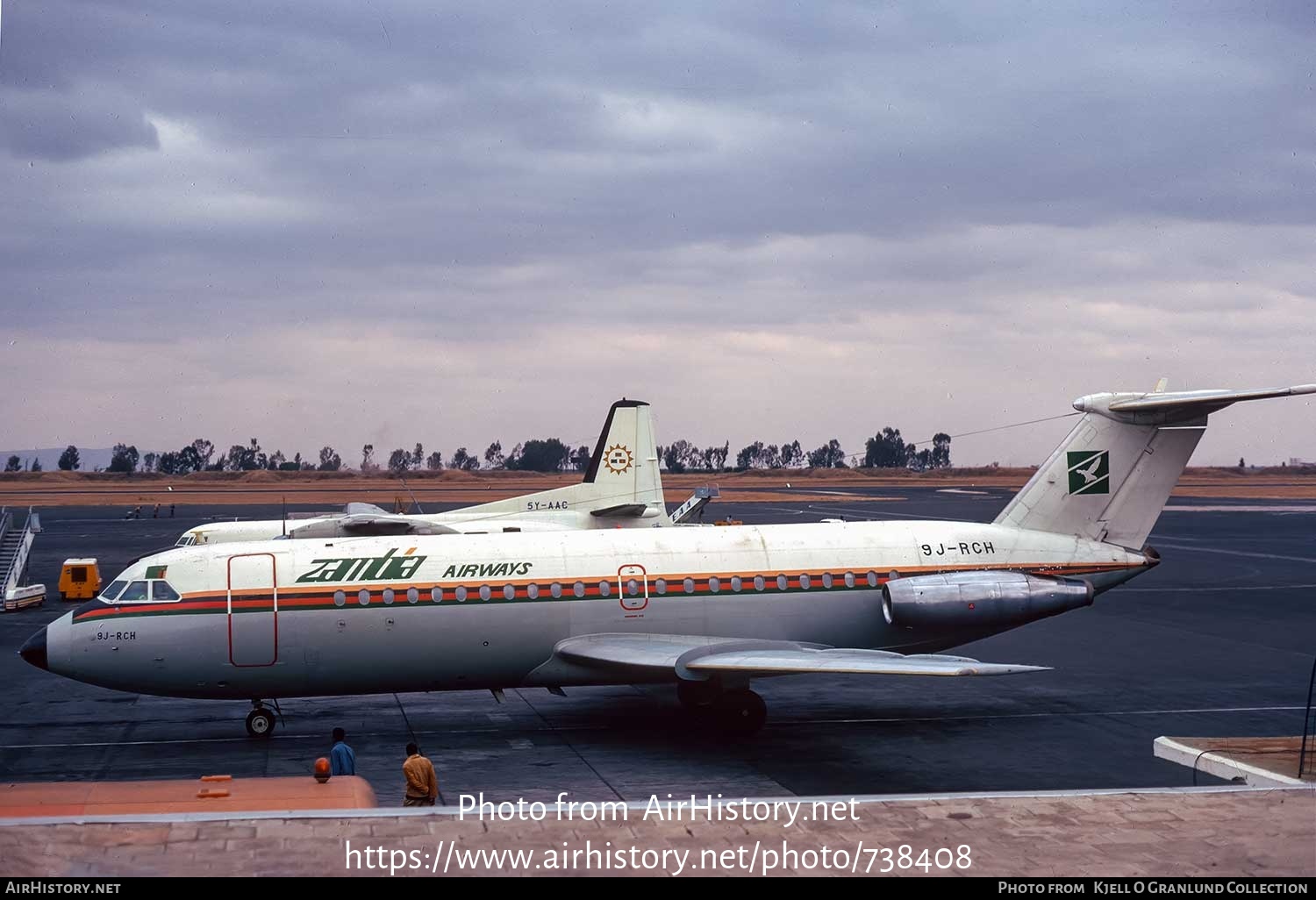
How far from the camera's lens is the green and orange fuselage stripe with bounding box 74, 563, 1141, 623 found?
20469mm

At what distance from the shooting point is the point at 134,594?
20594 millimetres

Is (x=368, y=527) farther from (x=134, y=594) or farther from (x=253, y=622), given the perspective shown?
A: (x=253, y=622)

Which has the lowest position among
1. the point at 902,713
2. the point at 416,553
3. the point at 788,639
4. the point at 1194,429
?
the point at 902,713

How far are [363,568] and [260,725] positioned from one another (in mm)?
3319

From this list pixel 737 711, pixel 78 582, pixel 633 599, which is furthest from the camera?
pixel 78 582

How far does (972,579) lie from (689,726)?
5867 millimetres

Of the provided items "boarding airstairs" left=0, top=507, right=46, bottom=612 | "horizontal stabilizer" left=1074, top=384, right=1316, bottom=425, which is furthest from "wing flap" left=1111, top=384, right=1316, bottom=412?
"boarding airstairs" left=0, top=507, right=46, bottom=612

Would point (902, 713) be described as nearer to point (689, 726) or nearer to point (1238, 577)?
point (689, 726)

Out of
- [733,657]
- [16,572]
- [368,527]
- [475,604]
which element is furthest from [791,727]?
[16,572]

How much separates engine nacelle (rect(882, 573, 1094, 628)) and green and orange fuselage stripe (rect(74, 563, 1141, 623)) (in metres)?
0.53

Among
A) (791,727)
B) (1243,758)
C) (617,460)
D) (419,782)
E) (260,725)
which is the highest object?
(617,460)

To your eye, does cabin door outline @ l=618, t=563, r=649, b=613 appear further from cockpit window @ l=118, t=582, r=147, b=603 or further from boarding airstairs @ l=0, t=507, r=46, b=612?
boarding airstairs @ l=0, t=507, r=46, b=612
